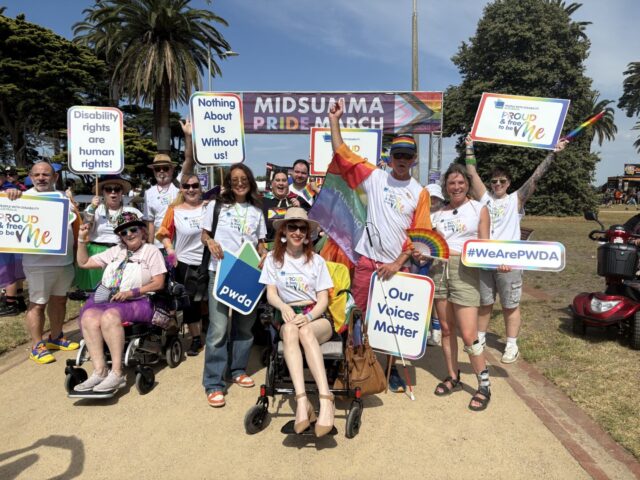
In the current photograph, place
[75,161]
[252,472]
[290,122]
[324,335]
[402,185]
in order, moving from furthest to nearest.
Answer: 1. [290,122]
2. [75,161]
3. [402,185]
4. [324,335]
5. [252,472]

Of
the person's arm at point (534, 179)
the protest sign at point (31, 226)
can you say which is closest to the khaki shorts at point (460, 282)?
the person's arm at point (534, 179)

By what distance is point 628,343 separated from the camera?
4.83 m

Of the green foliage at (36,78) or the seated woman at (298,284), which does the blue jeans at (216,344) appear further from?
the green foliage at (36,78)

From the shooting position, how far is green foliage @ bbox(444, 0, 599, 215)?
26.8 meters

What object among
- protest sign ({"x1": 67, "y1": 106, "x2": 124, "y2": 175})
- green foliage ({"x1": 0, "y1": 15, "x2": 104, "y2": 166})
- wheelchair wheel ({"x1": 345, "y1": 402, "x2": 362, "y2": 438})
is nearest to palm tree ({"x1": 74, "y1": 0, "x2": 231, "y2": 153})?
green foliage ({"x1": 0, "y1": 15, "x2": 104, "y2": 166})

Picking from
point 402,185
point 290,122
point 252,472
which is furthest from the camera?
point 290,122

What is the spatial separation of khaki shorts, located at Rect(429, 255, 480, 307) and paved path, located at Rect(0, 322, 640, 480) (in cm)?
84

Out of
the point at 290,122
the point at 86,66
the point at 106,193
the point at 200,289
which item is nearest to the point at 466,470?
the point at 200,289

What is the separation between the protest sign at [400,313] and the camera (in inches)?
143

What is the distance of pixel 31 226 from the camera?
4262mm

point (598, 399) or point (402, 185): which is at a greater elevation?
point (402, 185)

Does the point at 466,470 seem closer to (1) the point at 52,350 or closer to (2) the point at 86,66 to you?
(1) the point at 52,350

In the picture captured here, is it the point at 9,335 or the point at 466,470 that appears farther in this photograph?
the point at 9,335

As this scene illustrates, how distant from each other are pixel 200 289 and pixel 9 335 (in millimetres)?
2879
